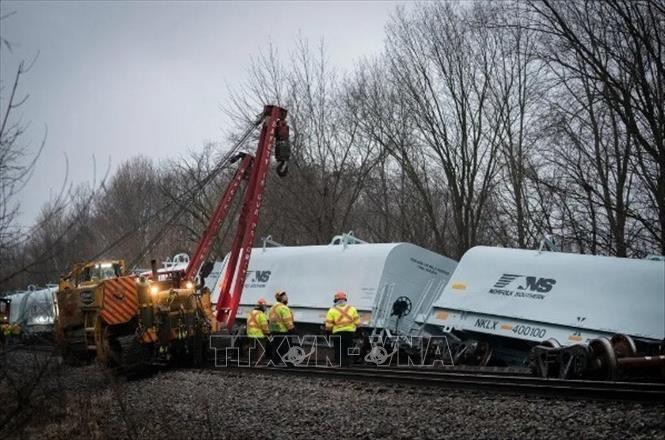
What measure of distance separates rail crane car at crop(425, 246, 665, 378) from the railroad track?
3.56 ft

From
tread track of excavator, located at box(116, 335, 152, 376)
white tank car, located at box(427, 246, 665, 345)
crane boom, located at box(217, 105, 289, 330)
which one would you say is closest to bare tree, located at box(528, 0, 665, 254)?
white tank car, located at box(427, 246, 665, 345)

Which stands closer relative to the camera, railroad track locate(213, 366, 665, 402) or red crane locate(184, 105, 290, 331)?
railroad track locate(213, 366, 665, 402)

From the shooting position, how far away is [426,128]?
27.5 metres

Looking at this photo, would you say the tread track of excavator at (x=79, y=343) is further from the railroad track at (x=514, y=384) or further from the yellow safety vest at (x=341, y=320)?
the yellow safety vest at (x=341, y=320)

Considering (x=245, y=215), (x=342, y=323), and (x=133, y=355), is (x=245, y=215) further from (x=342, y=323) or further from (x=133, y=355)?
(x=342, y=323)

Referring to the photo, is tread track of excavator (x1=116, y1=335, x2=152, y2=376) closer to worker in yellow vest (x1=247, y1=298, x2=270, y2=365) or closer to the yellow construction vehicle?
the yellow construction vehicle

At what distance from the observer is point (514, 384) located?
875 cm

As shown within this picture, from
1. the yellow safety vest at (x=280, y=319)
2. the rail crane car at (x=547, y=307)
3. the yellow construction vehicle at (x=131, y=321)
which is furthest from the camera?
the yellow safety vest at (x=280, y=319)

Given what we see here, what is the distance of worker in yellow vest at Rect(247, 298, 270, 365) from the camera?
14.6m

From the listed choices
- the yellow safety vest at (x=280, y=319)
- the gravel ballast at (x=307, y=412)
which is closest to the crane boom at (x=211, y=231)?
the yellow safety vest at (x=280, y=319)

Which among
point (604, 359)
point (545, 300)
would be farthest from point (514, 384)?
point (545, 300)

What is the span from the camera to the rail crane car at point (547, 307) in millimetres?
11562

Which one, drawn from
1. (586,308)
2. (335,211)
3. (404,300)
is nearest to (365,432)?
(586,308)

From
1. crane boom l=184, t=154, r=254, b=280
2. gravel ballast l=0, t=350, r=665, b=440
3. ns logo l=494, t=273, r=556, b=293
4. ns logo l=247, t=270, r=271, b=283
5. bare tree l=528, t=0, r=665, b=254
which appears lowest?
gravel ballast l=0, t=350, r=665, b=440
